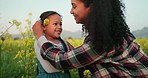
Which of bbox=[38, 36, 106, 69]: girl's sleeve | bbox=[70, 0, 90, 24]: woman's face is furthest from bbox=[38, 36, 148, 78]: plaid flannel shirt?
bbox=[70, 0, 90, 24]: woman's face

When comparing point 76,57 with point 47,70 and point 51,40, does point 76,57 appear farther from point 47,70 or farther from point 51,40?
point 51,40

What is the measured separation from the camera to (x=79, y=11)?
2643 millimetres

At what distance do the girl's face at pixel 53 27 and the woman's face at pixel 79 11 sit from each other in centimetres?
41

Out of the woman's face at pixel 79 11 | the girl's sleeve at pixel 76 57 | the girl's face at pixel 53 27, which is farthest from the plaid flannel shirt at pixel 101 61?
the girl's face at pixel 53 27

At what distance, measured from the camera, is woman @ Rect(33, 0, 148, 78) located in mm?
2477

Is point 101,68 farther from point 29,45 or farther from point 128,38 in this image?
point 29,45

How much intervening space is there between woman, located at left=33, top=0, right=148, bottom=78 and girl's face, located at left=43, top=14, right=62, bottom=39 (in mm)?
356

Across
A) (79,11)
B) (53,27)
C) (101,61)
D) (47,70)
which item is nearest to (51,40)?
(53,27)

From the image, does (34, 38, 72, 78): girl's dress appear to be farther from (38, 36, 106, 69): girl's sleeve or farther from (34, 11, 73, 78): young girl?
(38, 36, 106, 69): girl's sleeve

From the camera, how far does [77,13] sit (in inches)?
105

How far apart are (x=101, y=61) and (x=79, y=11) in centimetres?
45

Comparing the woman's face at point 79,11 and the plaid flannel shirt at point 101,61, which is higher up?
the woman's face at point 79,11

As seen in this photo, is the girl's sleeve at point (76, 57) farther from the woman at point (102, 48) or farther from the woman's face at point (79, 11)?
the woman's face at point (79, 11)

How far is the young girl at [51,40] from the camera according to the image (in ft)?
9.62
